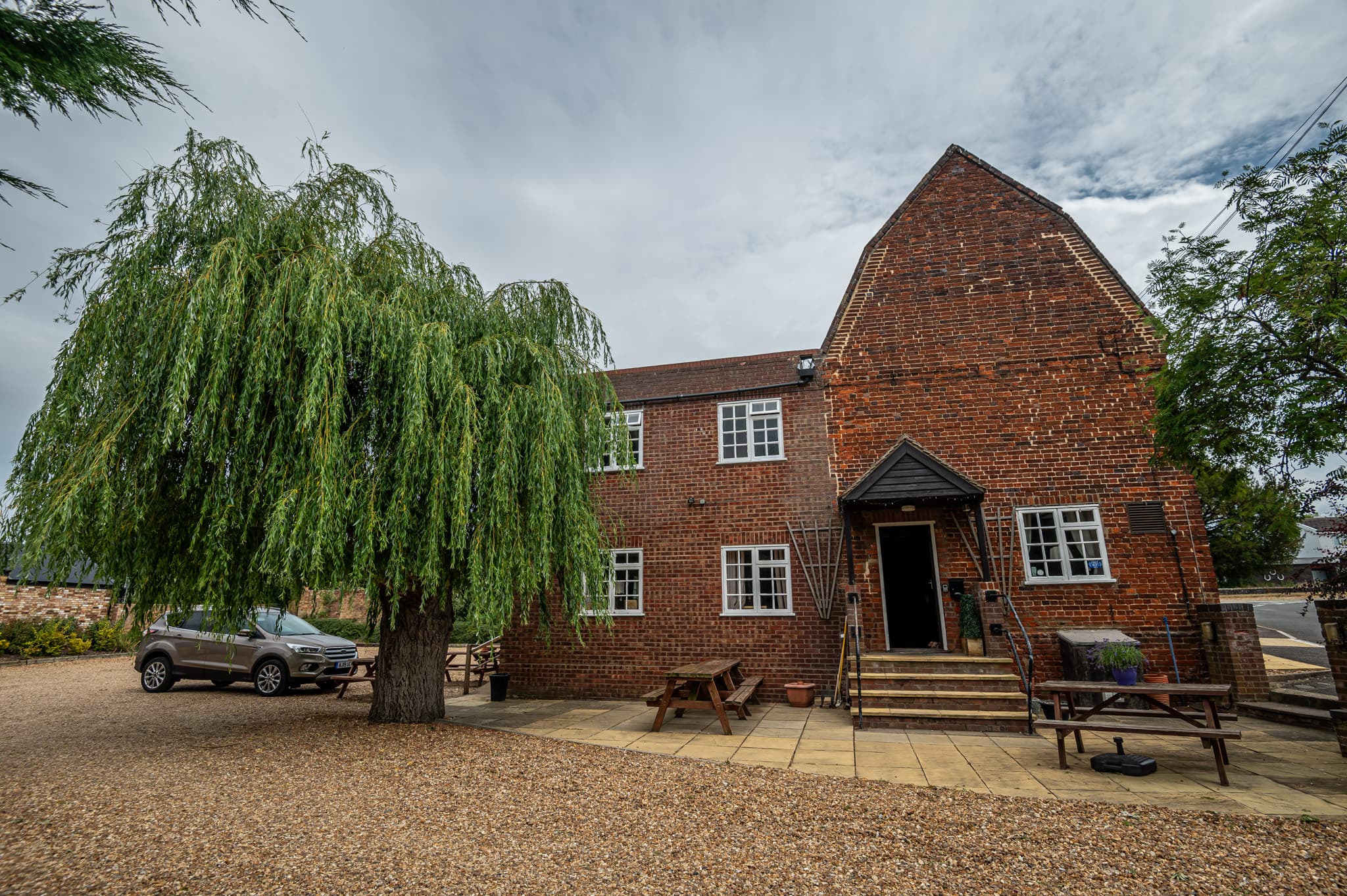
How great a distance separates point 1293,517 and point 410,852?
969 cm

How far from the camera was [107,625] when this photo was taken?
63.0 ft

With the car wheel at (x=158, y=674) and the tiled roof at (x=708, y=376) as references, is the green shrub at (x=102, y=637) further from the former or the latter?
the tiled roof at (x=708, y=376)

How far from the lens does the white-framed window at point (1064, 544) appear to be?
9805 millimetres

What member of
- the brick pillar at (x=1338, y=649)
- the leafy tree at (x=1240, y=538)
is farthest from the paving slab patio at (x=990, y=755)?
the leafy tree at (x=1240, y=538)

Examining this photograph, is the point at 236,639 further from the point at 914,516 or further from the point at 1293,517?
the point at 1293,517

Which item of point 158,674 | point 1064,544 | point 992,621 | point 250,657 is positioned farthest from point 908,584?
point 158,674

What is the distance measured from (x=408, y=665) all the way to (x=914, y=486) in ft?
25.8

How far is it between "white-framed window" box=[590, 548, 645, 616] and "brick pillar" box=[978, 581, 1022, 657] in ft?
18.9

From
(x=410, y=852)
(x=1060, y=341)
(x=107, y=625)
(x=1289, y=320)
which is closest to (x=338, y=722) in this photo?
(x=410, y=852)

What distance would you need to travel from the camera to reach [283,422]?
20.1ft

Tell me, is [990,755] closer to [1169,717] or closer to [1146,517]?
[1169,717]

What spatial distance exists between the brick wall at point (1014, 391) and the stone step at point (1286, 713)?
757 millimetres

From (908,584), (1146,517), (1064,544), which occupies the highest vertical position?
(1146,517)

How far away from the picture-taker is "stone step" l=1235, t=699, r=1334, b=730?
24.3 ft
